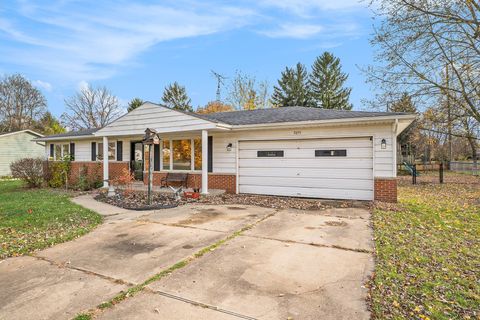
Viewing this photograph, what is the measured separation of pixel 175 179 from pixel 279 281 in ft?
29.1

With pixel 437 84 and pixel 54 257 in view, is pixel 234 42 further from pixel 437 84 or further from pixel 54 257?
pixel 54 257

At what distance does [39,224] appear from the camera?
19.9ft

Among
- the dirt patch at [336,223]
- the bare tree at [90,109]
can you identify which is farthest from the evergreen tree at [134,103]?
the dirt patch at [336,223]

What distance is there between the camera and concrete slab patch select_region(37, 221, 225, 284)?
142 inches

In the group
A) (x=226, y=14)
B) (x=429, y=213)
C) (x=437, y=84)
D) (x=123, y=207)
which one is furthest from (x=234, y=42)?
(x=429, y=213)

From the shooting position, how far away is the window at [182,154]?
11.6m

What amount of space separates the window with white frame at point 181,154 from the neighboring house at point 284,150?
42 mm

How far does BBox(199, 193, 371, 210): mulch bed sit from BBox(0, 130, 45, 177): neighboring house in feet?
65.4

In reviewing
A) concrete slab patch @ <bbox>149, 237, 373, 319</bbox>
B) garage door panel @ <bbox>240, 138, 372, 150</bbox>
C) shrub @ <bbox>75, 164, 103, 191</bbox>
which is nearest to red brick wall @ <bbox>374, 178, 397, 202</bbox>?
garage door panel @ <bbox>240, 138, 372, 150</bbox>

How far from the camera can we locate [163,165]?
12242 millimetres

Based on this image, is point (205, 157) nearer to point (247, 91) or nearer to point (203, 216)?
point (203, 216)

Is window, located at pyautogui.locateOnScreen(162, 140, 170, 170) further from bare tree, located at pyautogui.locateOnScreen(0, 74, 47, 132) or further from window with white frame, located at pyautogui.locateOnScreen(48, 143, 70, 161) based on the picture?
bare tree, located at pyautogui.locateOnScreen(0, 74, 47, 132)

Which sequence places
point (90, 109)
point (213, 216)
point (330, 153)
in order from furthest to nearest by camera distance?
point (90, 109), point (330, 153), point (213, 216)

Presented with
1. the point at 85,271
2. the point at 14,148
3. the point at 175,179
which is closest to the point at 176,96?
the point at 14,148
